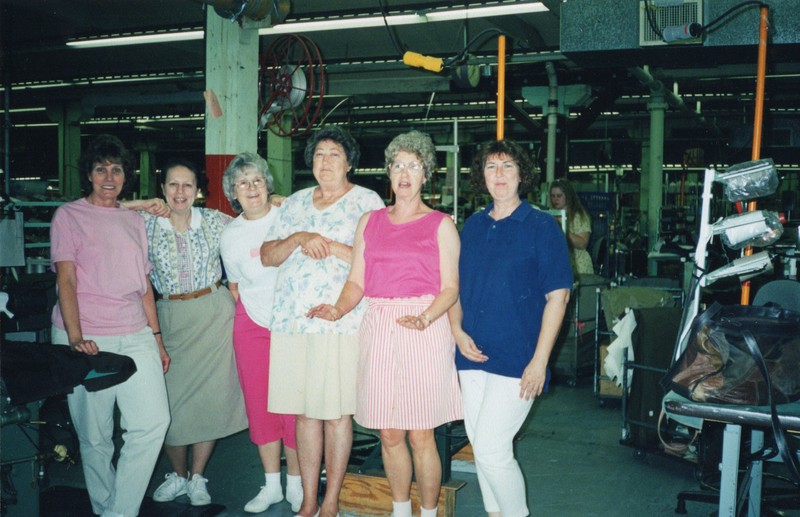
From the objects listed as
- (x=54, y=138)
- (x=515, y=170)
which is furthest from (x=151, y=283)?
(x=54, y=138)

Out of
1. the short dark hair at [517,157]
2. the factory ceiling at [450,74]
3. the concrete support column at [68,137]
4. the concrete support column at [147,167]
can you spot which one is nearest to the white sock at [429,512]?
the short dark hair at [517,157]

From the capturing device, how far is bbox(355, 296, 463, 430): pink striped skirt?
276 cm

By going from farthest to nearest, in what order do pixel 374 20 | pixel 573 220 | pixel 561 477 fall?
1. pixel 374 20
2. pixel 573 220
3. pixel 561 477

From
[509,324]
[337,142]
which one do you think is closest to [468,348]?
[509,324]

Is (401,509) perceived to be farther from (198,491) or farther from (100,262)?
A: (100,262)

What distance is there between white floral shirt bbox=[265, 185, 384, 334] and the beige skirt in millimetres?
45

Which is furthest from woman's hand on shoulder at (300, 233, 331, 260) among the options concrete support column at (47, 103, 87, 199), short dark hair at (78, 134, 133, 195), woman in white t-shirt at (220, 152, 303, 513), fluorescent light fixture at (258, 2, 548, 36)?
concrete support column at (47, 103, 87, 199)

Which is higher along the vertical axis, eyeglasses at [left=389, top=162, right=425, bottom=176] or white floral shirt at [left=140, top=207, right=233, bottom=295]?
eyeglasses at [left=389, top=162, right=425, bottom=176]

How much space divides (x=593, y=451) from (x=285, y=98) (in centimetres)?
329

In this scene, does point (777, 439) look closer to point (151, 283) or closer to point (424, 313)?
point (424, 313)

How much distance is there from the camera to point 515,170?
2.73m

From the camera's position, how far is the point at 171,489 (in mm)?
3535

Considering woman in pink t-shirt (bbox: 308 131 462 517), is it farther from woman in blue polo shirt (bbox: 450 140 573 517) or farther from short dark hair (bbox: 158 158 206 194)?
short dark hair (bbox: 158 158 206 194)

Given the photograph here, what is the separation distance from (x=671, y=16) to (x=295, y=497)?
292cm
